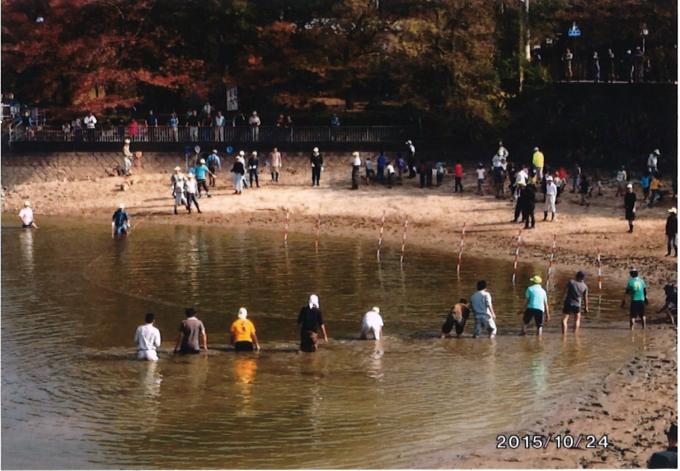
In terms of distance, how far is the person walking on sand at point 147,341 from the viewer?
26.9m

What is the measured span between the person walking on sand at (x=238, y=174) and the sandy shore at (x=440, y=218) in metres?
0.37

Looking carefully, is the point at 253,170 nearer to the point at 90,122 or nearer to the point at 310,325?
the point at 90,122

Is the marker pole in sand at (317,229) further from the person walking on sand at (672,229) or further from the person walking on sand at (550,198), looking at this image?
the person walking on sand at (672,229)

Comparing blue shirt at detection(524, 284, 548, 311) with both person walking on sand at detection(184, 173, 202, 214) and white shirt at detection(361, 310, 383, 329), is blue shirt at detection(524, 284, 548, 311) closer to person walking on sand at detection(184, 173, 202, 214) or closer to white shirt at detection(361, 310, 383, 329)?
white shirt at detection(361, 310, 383, 329)

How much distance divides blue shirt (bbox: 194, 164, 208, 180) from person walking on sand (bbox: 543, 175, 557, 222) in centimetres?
1233

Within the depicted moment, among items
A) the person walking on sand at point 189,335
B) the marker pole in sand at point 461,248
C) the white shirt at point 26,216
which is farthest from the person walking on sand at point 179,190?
the person walking on sand at point 189,335

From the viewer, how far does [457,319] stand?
28703mm

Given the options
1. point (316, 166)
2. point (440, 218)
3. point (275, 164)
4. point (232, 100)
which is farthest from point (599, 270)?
point (232, 100)

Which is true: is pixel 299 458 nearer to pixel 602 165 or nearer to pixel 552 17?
pixel 602 165

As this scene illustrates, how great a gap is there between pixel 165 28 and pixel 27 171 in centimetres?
862

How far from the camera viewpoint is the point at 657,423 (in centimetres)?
2236

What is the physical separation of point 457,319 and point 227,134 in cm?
2661

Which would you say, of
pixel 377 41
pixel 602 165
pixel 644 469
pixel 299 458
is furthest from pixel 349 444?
pixel 377 41

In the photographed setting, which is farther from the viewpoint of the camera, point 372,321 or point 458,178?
point 458,178
